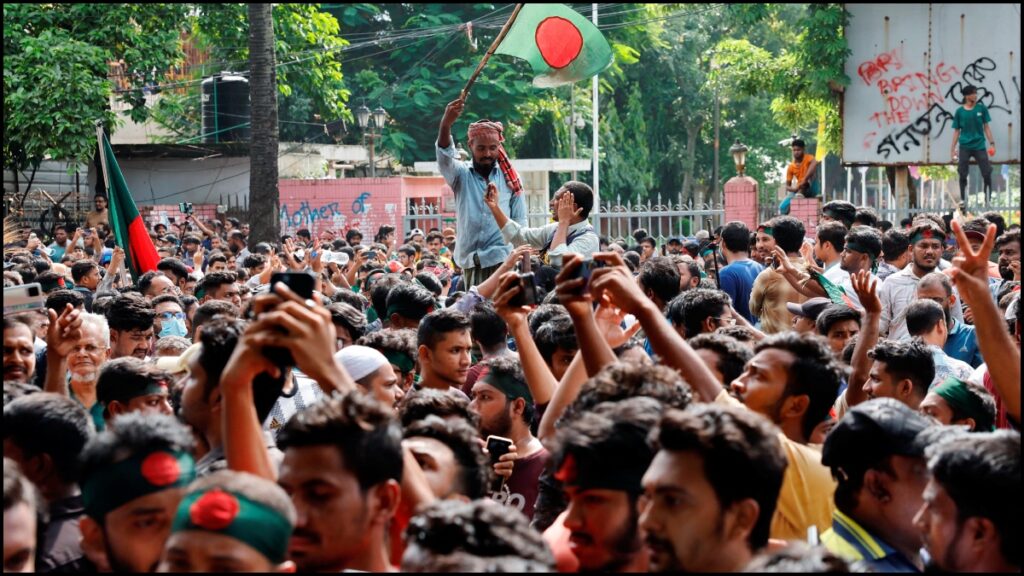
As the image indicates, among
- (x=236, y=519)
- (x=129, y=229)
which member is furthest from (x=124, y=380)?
(x=129, y=229)

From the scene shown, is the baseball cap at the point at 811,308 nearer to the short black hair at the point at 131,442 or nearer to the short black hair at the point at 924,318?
the short black hair at the point at 924,318

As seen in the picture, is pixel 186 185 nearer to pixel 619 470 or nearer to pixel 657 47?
pixel 657 47

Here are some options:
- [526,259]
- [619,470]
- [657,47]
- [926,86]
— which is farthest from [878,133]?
[657,47]

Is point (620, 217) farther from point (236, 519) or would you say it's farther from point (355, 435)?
point (236, 519)

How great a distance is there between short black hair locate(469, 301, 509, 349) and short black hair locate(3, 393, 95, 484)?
274cm

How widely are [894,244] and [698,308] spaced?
10.9 feet

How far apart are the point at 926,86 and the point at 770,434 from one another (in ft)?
52.4

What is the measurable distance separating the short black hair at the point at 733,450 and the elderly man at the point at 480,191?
4937mm

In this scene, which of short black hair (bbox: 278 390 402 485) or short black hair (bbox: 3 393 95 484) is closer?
short black hair (bbox: 278 390 402 485)

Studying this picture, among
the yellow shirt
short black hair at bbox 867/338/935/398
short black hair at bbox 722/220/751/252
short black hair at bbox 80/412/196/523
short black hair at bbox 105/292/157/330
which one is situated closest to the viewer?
short black hair at bbox 80/412/196/523

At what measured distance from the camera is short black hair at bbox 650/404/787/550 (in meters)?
3.03

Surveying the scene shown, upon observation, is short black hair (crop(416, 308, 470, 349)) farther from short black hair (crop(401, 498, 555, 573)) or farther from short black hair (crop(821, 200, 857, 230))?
short black hair (crop(821, 200, 857, 230))

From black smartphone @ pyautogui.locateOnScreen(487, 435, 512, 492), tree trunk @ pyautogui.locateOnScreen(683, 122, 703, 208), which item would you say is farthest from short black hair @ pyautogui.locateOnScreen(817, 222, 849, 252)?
tree trunk @ pyautogui.locateOnScreen(683, 122, 703, 208)

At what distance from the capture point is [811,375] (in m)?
4.29
